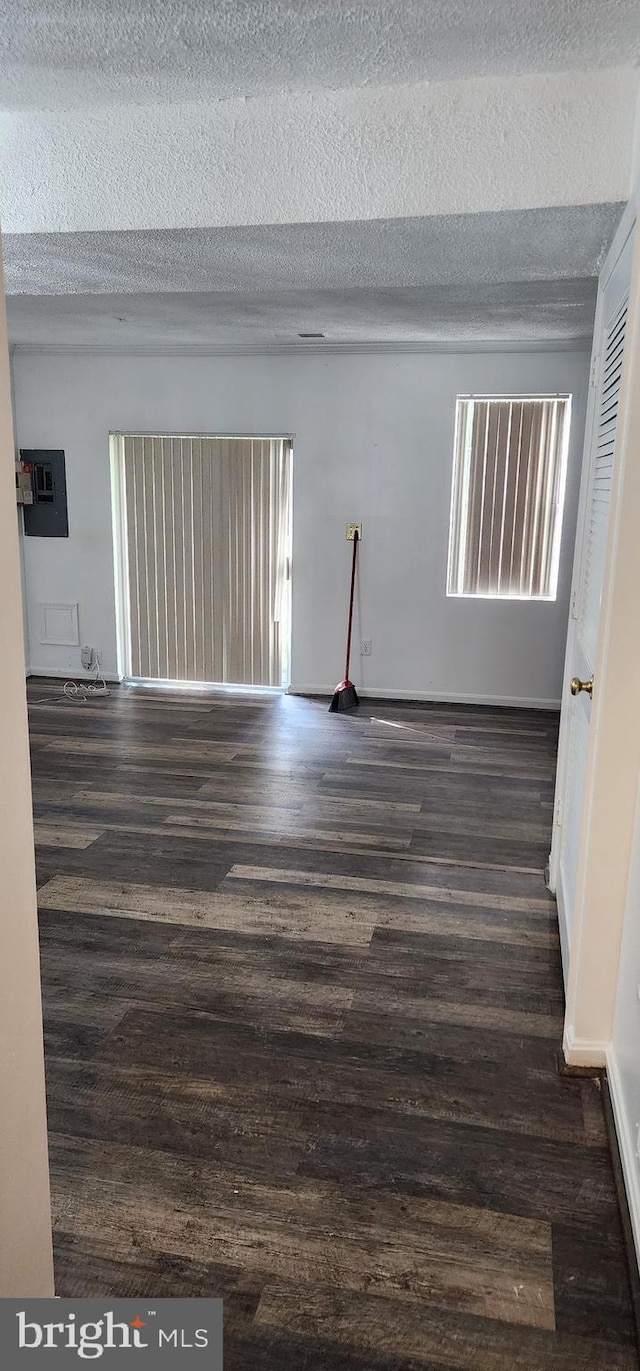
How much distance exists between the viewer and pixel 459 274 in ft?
9.91

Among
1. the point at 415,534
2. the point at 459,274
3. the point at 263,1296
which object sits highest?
the point at 459,274

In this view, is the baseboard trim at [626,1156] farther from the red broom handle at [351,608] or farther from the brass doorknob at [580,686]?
the red broom handle at [351,608]

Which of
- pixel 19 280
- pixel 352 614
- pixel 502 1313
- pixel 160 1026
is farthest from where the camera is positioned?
pixel 352 614

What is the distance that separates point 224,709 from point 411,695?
1336 millimetres

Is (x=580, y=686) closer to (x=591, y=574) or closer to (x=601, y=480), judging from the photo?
(x=591, y=574)

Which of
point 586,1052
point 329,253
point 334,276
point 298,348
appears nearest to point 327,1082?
point 586,1052

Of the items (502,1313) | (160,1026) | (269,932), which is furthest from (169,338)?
(502,1313)

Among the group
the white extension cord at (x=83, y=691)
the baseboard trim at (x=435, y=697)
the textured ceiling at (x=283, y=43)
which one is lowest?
the white extension cord at (x=83, y=691)

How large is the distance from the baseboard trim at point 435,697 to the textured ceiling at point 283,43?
4.37 metres

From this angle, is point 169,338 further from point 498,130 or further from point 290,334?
point 498,130

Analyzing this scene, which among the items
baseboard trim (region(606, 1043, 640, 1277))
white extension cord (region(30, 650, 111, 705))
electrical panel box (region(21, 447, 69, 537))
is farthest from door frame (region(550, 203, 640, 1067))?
electrical panel box (region(21, 447, 69, 537))

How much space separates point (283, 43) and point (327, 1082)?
96.8 inches

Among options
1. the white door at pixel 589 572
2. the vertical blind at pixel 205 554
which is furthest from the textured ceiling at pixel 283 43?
the vertical blind at pixel 205 554

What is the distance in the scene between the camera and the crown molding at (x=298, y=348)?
18.2 ft
